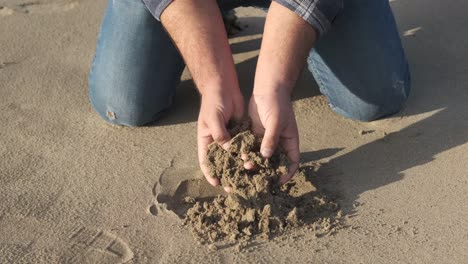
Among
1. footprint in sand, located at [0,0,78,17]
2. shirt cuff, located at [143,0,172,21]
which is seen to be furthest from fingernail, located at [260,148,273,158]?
footprint in sand, located at [0,0,78,17]

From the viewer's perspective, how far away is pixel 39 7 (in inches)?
157

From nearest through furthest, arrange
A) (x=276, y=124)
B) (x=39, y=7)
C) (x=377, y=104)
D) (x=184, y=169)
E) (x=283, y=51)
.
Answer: (x=276, y=124)
(x=283, y=51)
(x=184, y=169)
(x=377, y=104)
(x=39, y=7)

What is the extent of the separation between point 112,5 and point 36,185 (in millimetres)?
856

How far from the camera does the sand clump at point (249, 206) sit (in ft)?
7.85

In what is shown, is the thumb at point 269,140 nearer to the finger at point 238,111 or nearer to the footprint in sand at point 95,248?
the finger at point 238,111

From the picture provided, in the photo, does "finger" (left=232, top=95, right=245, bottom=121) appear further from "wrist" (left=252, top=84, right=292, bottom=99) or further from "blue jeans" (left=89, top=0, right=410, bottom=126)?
"blue jeans" (left=89, top=0, right=410, bottom=126)

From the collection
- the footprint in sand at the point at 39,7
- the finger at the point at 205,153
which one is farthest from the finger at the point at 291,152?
the footprint in sand at the point at 39,7

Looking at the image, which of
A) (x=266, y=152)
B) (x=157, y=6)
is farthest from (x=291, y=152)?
(x=157, y=6)

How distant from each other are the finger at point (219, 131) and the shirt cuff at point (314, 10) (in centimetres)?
47

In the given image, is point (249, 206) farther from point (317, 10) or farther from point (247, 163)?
point (317, 10)

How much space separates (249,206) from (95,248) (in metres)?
0.55

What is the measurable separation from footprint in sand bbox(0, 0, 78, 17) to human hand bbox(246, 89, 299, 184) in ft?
6.39

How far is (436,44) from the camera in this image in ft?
11.5

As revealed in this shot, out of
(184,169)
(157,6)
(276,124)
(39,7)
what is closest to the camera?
(276,124)
